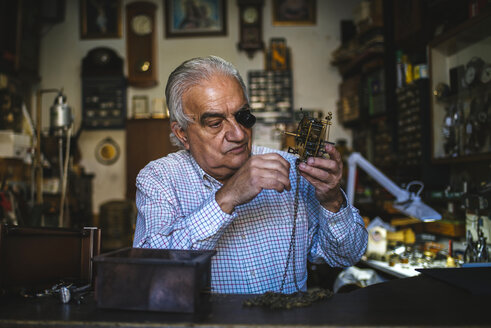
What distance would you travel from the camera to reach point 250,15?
614 cm

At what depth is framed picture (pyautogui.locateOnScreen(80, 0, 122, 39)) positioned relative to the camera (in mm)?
6297

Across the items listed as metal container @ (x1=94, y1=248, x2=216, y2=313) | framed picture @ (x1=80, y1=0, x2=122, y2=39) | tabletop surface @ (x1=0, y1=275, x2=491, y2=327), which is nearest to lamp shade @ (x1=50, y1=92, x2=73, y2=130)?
framed picture @ (x1=80, y1=0, x2=122, y2=39)

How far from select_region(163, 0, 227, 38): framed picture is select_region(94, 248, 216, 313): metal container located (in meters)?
5.63

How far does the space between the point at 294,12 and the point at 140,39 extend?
2.26 meters

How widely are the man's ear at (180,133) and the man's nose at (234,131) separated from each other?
0.27m

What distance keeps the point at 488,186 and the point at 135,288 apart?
2324mm

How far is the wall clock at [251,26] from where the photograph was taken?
240 inches

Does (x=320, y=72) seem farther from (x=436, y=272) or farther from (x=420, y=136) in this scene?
(x=436, y=272)

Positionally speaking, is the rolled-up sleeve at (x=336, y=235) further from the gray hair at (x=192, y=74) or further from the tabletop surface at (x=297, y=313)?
the gray hair at (x=192, y=74)

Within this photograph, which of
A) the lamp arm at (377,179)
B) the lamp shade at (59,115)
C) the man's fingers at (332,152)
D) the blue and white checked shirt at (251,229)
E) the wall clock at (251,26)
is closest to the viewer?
the man's fingers at (332,152)

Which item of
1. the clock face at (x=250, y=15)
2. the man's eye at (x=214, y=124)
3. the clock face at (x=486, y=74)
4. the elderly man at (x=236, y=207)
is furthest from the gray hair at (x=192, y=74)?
the clock face at (x=250, y=15)

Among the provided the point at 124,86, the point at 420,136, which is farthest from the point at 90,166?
the point at 420,136

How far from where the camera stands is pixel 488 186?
2.58 metres

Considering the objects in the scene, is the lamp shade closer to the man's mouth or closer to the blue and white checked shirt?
the blue and white checked shirt
